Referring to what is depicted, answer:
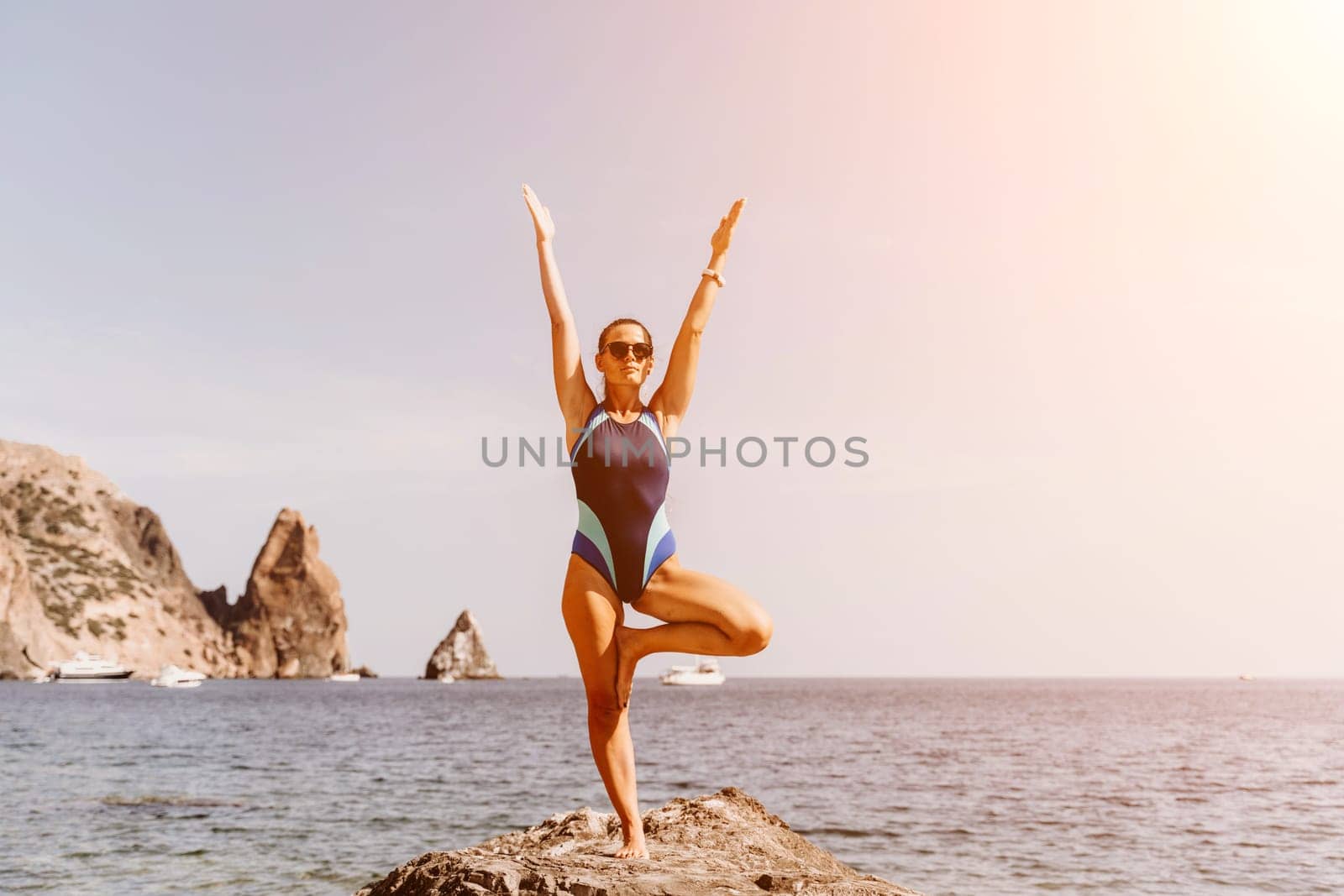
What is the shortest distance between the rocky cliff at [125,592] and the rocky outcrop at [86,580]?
5.8 inches

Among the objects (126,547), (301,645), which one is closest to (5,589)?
(126,547)

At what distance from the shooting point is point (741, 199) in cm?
620

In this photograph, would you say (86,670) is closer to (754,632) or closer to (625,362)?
(625,362)

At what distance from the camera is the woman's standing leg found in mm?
5598

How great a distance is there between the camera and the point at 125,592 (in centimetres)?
12088

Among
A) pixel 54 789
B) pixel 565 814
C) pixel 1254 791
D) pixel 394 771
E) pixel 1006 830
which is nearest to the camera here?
pixel 565 814

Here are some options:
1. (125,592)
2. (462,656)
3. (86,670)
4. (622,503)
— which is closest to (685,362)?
(622,503)

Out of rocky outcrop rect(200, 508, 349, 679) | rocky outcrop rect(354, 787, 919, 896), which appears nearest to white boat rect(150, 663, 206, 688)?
rocky outcrop rect(200, 508, 349, 679)

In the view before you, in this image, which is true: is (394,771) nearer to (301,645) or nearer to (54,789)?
(54,789)

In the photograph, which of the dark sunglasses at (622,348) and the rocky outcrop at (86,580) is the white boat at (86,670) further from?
the dark sunglasses at (622,348)

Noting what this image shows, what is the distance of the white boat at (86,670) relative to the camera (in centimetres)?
10462

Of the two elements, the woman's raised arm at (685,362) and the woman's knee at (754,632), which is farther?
the woman's raised arm at (685,362)

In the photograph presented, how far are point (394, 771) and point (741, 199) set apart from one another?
2545 cm

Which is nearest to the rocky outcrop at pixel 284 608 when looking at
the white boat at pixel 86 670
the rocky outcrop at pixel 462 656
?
the rocky outcrop at pixel 462 656
